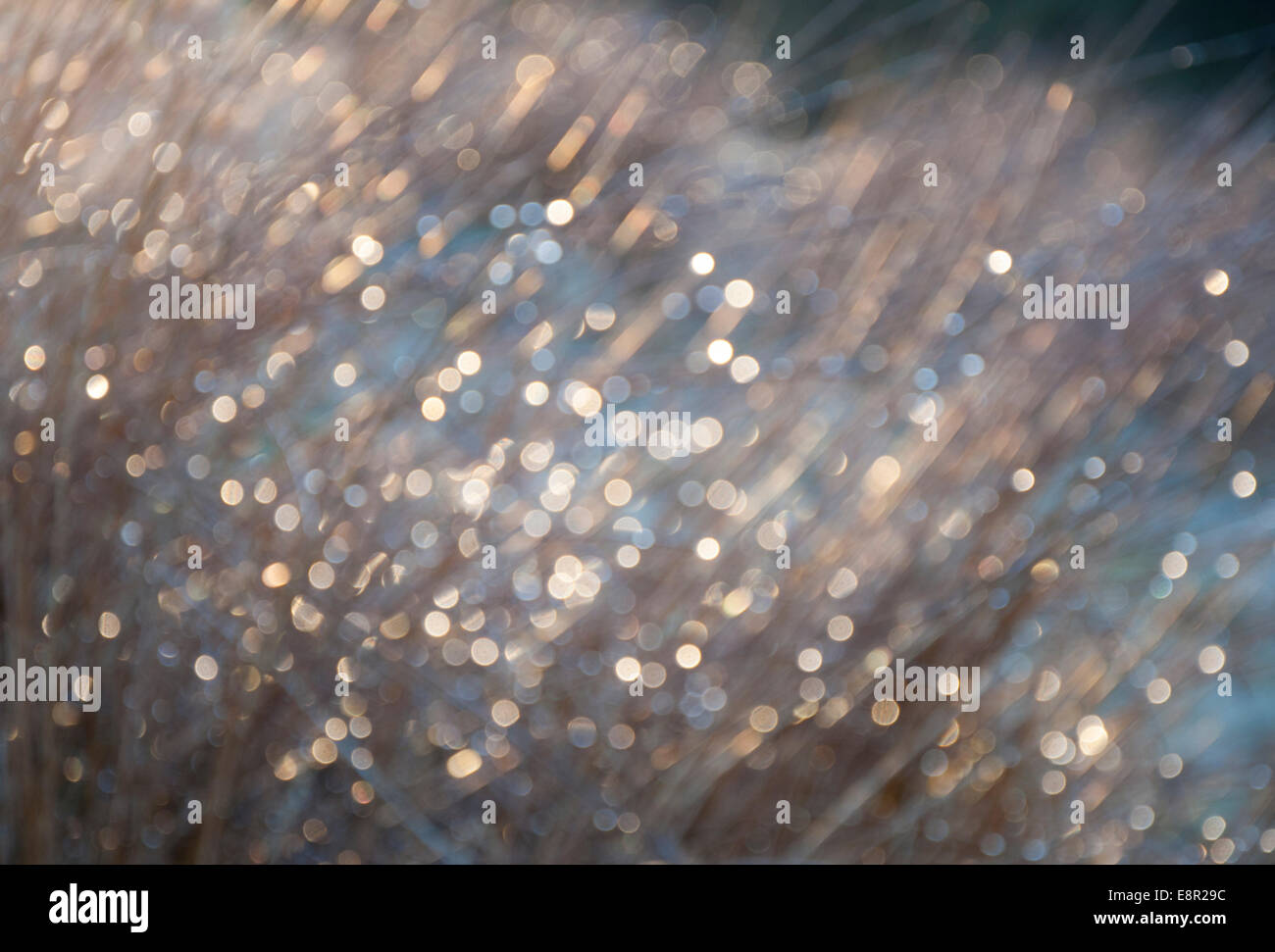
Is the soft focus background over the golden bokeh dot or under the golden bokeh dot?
over

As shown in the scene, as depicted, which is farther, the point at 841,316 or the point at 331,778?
the point at 841,316

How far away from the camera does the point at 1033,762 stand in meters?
0.57

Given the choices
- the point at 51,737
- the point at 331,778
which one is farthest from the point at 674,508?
the point at 51,737

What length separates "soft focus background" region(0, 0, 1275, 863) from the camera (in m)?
0.50

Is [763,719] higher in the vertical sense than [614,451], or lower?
lower

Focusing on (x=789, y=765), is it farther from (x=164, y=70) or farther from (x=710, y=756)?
(x=164, y=70)

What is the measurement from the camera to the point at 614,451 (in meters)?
0.59

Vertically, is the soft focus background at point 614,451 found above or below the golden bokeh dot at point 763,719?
above

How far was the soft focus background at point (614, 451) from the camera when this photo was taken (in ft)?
1.64

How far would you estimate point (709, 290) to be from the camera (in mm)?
628

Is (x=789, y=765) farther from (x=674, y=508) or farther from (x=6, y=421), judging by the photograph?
(x=6, y=421)
